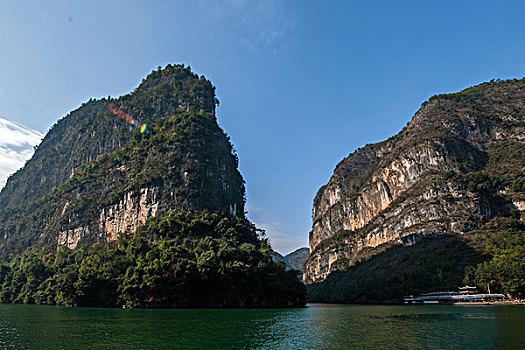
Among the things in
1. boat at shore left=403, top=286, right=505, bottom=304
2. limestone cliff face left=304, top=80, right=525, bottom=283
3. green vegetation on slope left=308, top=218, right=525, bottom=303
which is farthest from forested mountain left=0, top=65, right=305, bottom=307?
limestone cliff face left=304, top=80, right=525, bottom=283

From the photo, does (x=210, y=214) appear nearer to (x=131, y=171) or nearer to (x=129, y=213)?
(x=129, y=213)

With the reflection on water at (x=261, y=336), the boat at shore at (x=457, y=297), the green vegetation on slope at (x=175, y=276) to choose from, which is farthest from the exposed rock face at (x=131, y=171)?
the reflection on water at (x=261, y=336)

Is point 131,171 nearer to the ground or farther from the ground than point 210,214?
farther from the ground

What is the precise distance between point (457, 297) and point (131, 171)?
373ft

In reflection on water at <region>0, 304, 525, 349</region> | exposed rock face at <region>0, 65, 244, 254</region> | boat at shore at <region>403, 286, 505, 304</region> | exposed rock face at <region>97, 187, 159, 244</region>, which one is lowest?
reflection on water at <region>0, 304, 525, 349</region>

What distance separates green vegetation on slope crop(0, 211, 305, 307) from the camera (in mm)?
76250

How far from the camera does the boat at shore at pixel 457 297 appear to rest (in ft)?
273

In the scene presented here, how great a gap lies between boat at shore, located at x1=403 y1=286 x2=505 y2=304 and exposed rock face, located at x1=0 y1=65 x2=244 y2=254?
6880 centimetres

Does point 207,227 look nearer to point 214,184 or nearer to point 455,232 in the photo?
point 214,184

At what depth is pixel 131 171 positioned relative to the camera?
133125 mm

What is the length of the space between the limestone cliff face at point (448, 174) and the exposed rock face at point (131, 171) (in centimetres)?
7228

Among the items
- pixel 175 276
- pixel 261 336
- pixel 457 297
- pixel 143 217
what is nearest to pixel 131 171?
pixel 143 217

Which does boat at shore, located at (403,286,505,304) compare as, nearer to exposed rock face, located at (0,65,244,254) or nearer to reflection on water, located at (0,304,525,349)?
reflection on water, located at (0,304,525,349)

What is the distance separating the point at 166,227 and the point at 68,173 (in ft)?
322
